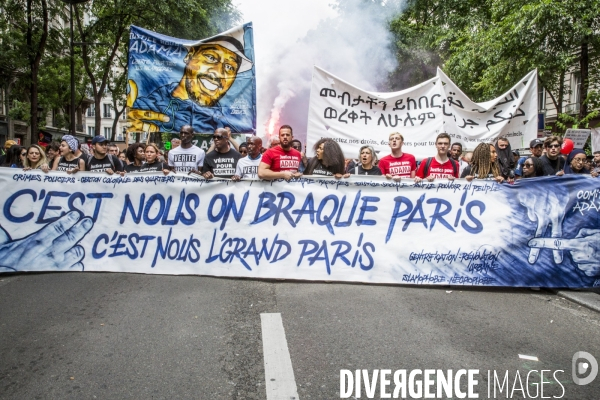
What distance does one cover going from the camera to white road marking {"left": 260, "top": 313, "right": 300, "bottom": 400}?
3.21 meters

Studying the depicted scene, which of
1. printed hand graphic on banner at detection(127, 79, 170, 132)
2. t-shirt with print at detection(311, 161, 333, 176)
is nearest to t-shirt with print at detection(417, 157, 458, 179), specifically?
t-shirt with print at detection(311, 161, 333, 176)

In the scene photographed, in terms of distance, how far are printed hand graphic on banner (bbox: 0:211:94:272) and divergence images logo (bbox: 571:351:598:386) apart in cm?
512

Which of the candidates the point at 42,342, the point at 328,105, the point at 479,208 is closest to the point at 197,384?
the point at 42,342

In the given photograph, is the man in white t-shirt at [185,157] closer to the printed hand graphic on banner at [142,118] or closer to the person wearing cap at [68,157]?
the printed hand graphic on banner at [142,118]

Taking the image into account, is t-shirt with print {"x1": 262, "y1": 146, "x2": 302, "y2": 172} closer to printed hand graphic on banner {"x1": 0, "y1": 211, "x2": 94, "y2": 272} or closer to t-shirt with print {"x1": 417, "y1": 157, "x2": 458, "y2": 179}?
t-shirt with print {"x1": 417, "y1": 157, "x2": 458, "y2": 179}

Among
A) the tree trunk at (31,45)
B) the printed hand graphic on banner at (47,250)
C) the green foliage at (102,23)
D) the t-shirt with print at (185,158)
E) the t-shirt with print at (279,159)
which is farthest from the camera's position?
the green foliage at (102,23)

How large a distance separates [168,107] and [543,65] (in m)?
12.6

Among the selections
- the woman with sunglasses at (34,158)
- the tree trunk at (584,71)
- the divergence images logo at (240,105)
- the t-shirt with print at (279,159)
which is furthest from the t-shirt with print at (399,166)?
the tree trunk at (584,71)

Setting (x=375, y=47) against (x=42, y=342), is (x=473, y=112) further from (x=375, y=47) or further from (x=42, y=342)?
(x=375, y=47)

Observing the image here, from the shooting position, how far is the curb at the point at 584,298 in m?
5.32

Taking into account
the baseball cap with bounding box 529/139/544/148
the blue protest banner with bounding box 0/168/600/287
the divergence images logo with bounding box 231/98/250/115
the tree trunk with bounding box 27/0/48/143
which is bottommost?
the blue protest banner with bounding box 0/168/600/287

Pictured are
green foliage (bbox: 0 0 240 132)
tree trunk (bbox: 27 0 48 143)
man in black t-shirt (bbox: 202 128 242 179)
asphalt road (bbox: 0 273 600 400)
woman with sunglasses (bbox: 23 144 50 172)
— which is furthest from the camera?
green foliage (bbox: 0 0 240 132)

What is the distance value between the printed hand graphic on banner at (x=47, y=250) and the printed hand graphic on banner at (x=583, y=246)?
511cm

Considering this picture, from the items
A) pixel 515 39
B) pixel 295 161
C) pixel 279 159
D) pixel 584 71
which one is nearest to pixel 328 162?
pixel 295 161
